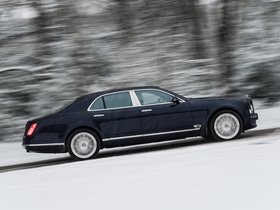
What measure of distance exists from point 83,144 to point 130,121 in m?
1.08

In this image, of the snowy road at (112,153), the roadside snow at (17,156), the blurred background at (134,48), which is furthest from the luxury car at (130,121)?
the blurred background at (134,48)

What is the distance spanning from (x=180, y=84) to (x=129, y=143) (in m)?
7.47

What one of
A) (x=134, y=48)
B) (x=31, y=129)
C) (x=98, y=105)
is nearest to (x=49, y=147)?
(x=31, y=129)

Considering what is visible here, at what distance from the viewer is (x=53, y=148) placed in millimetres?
10102

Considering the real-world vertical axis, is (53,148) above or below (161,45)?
below

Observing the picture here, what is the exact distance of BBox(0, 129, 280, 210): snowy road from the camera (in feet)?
17.5

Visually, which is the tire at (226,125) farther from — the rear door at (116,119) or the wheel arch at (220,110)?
the rear door at (116,119)

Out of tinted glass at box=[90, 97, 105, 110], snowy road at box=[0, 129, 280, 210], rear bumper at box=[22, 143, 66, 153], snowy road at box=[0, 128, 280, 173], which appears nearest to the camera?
snowy road at box=[0, 129, 280, 210]

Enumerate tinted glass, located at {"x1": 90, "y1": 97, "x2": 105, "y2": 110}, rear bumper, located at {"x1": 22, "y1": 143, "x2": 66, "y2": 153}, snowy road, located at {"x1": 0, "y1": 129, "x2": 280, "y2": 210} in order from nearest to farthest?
snowy road, located at {"x1": 0, "y1": 129, "x2": 280, "y2": 210} → rear bumper, located at {"x1": 22, "y1": 143, "x2": 66, "y2": 153} → tinted glass, located at {"x1": 90, "y1": 97, "x2": 105, "y2": 110}

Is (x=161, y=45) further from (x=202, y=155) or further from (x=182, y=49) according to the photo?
(x=202, y=155)

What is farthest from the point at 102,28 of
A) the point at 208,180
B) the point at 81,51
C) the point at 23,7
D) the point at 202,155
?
the point at 208,180

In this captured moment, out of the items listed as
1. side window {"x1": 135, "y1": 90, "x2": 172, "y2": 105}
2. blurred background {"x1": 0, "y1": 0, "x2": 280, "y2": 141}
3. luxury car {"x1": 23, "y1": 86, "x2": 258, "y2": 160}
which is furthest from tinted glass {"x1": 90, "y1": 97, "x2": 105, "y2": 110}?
blurred background {"x1": 0, "y1": 0, "x2": 280, "y2": 141}

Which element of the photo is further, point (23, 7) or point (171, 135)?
point (23, 7)

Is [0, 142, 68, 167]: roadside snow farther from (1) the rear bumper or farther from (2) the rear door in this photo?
(2) the rear door
